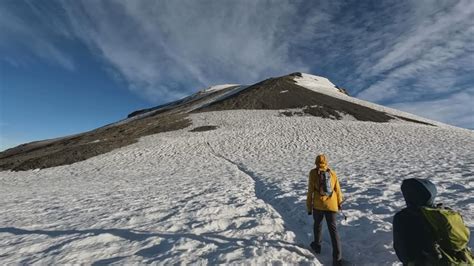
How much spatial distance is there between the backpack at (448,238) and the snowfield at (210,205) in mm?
2923

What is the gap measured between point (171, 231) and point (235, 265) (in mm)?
2784

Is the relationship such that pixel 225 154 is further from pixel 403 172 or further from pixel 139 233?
pixel 139 233

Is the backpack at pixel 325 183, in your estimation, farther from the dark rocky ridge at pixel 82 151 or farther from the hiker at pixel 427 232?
the dark rocky ridge at pixel 82 151

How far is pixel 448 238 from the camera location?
11.6 feet

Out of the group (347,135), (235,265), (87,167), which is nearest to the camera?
(235,265)

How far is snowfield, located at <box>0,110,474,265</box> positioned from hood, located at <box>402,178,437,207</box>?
303 cm

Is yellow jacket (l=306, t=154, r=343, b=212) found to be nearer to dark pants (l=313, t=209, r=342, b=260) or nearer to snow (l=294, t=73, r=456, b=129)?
dark pants (l=313, t=209, r=342, b=260)

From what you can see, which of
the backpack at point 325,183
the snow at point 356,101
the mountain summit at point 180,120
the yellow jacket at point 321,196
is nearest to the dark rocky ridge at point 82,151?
the mountain summit at point 180,120

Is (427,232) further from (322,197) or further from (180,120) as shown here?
(180,120)

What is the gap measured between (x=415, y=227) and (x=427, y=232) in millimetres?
136

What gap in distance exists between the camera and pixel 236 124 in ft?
130

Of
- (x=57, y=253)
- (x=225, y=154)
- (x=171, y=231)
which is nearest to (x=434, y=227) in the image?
(x=171, y=231)

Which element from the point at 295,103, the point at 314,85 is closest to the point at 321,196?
the point at 295,103

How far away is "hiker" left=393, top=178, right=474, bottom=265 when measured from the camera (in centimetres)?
354
